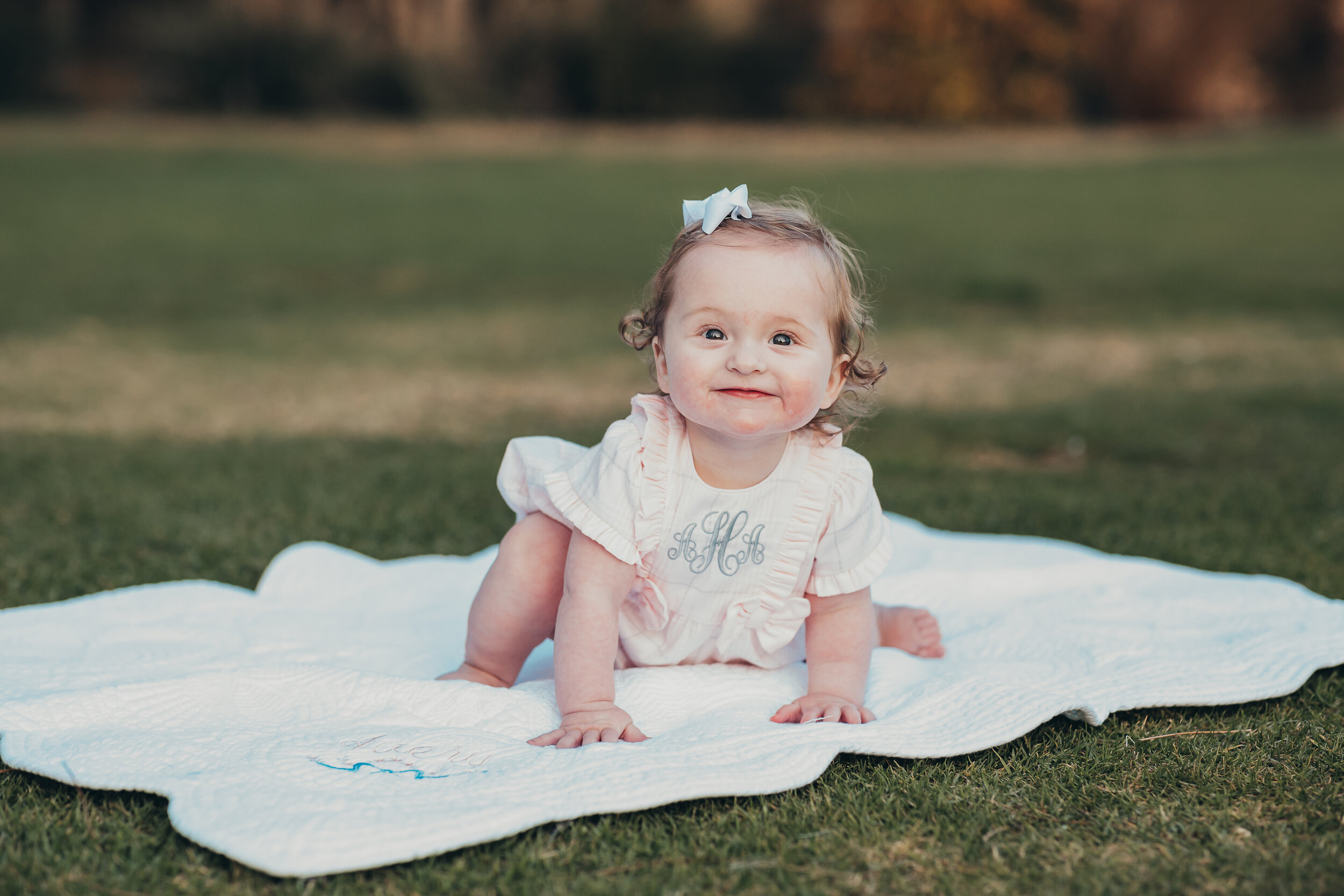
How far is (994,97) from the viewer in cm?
2169

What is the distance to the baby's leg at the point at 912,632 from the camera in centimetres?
233

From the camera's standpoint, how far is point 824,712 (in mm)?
1956

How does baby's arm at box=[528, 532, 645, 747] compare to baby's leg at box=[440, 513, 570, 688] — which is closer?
baby's arm at box=[528, 532, 645, 747]

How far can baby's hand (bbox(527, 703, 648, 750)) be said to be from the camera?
6.02 feet

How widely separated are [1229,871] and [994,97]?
71.6 feet

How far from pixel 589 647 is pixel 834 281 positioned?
0.68m

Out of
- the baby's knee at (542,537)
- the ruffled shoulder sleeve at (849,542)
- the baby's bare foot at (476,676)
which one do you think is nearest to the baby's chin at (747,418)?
the ruffled shoulder sleeve at (849,542)

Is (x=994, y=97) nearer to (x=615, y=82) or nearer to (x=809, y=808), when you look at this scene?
(x=615, y=82)

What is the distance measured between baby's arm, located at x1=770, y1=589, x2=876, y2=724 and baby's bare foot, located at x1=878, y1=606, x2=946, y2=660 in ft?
0.79

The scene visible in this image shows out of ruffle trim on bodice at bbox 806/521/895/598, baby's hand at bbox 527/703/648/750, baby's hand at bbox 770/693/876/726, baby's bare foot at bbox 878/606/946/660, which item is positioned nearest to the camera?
baby's hand at bbox 527/703/648/750

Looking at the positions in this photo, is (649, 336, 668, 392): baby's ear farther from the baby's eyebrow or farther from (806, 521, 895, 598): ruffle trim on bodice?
(806, 521, 895, 598): ruffle trim on bodice

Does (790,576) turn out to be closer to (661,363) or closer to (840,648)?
(840,648)

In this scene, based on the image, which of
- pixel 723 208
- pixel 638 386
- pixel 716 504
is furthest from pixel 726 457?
pixel 638 386

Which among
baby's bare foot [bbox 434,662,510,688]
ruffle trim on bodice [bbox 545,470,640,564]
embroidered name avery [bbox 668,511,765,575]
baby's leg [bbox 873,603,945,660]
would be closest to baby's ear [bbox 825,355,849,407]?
embroidered name avery [bbox 668,511,765,575]
